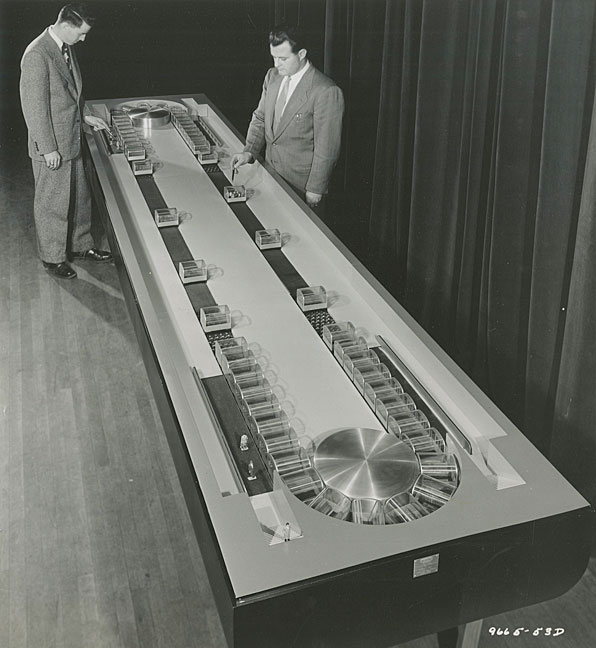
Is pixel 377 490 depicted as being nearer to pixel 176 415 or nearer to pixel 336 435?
pixel 336 435

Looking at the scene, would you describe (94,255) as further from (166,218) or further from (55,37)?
(166,218)

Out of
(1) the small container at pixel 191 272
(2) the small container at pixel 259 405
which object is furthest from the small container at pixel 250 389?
(1) the small container at pixel 191 272

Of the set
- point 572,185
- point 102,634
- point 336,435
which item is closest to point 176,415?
point 336,435

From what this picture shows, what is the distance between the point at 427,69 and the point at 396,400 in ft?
6.20

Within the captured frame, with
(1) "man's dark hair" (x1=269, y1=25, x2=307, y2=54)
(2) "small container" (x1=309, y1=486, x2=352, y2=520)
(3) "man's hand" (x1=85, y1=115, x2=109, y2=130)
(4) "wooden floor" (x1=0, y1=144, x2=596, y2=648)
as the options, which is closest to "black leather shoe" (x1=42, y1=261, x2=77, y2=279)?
(4) "wooden floor" (x1=0, y1=144, x2=596, y2=648)

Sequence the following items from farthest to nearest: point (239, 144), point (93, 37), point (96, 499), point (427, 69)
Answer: point (93, 37) → point (239, 144) → point (427, 69) → point (96, 499)

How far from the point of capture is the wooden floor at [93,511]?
221cm

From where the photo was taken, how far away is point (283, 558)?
1468 millimetres

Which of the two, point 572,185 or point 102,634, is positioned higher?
point 572,185

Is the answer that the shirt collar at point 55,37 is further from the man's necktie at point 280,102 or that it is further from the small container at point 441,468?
the small container at point 441,468

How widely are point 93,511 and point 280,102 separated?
6.45ft

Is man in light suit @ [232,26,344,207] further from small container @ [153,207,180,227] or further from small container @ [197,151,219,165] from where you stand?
small container @ [153,207,180,227]

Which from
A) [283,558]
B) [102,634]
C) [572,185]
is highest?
[572,185]

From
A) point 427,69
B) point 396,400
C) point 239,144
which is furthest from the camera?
point 239,144
